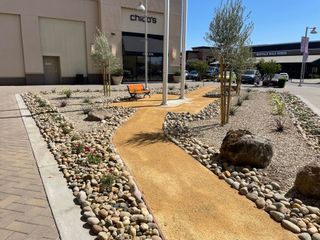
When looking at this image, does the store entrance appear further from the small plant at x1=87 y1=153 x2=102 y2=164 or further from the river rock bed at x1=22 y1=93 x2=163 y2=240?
the small plant at x1=87 y1=153 x2=102 y2=164

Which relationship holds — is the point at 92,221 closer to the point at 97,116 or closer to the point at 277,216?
the point at 277,216

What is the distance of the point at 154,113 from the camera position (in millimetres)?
10117

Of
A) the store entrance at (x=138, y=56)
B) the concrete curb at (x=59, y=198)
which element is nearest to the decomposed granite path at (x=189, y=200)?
the concrete curb at (x=59, y=198)

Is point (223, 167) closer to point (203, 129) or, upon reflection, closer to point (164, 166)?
point (164, 166)

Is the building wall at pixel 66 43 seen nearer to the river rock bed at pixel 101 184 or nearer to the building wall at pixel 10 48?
the building wall at pixel 10 48

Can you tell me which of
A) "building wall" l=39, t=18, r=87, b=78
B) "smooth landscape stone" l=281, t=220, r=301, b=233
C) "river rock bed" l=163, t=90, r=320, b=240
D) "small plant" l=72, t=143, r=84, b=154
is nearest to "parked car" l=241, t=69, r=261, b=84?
"building wall" l=39, t=18, r=87, b=78

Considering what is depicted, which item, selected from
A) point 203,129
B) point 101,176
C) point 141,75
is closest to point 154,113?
point 203,129

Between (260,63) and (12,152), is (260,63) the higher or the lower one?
the higher one

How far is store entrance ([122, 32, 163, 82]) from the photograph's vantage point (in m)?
28.1

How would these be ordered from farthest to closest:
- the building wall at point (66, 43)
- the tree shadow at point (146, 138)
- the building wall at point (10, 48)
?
the building wall at point (66, 43) → the building wall at point (10, 48) → the tree shadow at point (146, 138)

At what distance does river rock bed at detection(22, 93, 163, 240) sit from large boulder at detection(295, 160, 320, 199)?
220 centimetres

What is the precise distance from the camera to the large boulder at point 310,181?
387 centimetres

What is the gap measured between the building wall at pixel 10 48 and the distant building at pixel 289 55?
76.6ft

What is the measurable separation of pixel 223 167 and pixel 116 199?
81.3 inches
